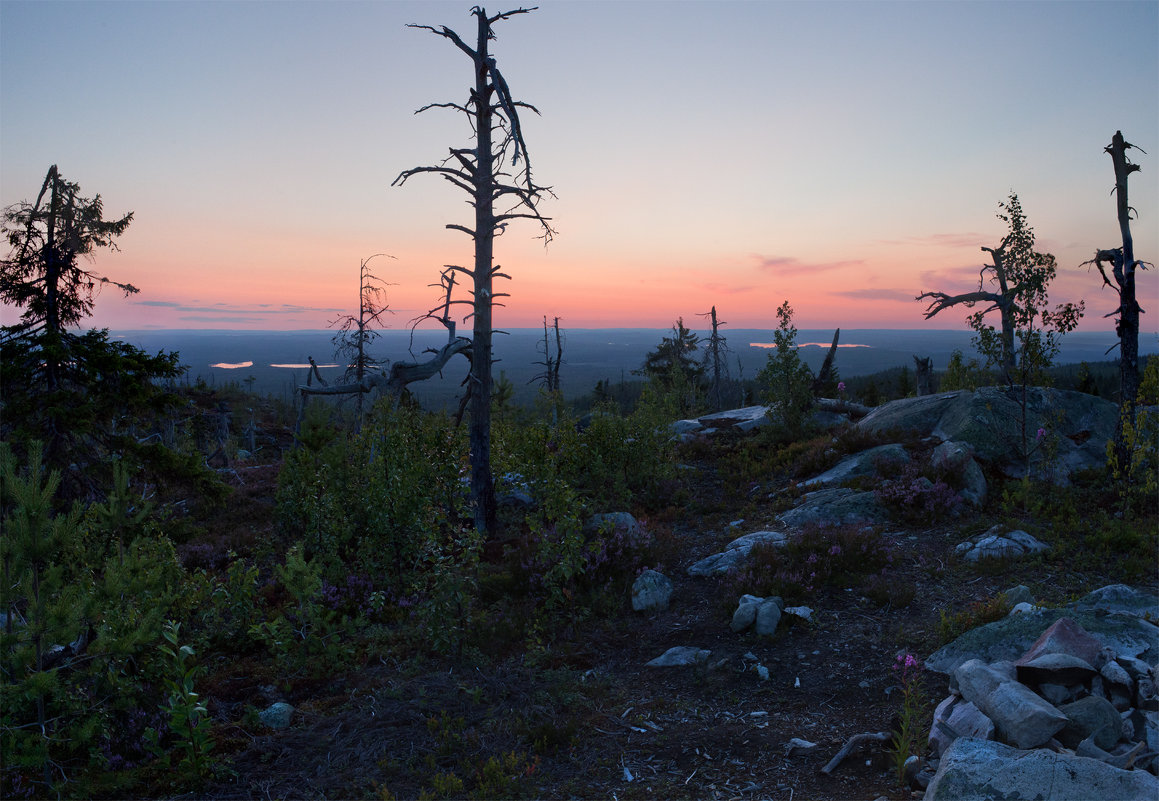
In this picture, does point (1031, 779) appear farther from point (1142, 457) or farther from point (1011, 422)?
point (1011, 422)

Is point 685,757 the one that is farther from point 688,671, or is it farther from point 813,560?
point 813,560

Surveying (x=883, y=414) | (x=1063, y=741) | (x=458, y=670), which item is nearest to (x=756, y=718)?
(x=1063, y=741)

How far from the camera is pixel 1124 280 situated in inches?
461

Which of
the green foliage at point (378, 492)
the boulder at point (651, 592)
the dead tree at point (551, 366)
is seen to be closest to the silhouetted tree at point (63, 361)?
the green foliage at point (378, 492)

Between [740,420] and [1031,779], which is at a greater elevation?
[740,420]

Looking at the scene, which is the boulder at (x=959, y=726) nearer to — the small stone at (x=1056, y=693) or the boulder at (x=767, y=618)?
the small stone at (x=1056, y=693)

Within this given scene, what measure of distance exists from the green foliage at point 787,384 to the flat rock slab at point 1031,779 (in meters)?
13.9

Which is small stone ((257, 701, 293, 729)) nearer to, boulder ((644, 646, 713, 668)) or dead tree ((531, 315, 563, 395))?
boulder ((644, 646, 713, 668))

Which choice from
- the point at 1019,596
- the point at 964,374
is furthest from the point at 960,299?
the point at 1019,596

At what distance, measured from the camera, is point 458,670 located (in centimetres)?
649

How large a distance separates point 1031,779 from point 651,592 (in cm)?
505

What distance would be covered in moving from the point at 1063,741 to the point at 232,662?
797cm

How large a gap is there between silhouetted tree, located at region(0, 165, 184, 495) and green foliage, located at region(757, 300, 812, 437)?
46.6ft

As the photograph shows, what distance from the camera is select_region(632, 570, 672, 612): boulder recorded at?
831cm
